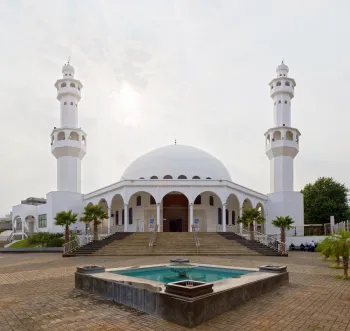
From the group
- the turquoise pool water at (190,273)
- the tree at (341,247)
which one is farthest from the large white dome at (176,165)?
the tree at (341,247)

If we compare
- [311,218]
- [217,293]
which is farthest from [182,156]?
[217,293]

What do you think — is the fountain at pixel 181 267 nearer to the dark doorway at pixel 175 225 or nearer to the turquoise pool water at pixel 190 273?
the turquoise pool water at pixel 190 273

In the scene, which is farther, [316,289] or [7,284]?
[7,284]

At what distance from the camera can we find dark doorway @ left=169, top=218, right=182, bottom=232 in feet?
132

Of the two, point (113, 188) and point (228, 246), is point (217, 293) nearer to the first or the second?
point (228, 246)

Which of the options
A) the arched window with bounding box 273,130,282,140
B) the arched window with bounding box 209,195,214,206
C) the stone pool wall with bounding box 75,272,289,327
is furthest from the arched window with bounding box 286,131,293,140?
the stone pool wall with bounding box 75,272,289,327

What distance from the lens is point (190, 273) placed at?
45.3ft

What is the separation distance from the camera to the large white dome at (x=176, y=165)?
41.2m

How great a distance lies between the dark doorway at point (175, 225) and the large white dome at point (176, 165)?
5254 mm

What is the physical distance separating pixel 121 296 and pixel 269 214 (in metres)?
35.6

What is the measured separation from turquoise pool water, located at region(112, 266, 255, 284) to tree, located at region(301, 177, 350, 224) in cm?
3827

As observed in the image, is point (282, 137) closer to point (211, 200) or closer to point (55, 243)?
point (211, 200)

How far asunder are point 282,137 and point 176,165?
13877 millimetres

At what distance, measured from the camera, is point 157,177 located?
41.0m
